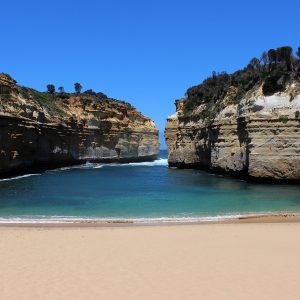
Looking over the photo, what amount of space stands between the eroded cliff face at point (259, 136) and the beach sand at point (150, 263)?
1512 centimetres

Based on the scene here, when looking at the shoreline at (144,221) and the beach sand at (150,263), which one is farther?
the shoreline at (144,221)

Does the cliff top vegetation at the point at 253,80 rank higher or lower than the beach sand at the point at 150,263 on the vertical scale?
higher

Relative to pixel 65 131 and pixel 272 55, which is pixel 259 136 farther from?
pixel 65 131

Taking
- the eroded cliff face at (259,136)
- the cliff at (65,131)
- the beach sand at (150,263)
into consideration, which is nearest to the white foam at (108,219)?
the beach sand at (150,263)

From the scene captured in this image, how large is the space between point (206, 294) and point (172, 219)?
858 cm

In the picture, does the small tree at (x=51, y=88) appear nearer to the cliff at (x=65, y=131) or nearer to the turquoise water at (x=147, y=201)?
the cliff at (x=65, y=131)

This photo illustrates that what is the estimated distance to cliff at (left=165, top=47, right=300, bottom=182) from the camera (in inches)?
1118

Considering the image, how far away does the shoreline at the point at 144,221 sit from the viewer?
15.1 m

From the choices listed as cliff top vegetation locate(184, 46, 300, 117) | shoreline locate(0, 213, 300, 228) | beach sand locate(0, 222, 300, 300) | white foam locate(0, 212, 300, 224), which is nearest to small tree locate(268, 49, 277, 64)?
cliff top vegetation locate(184, 46, 300, 117)

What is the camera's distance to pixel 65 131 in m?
56.7

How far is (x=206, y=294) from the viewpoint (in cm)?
757

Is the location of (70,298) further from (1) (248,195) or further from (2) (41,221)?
(1) (248,195)

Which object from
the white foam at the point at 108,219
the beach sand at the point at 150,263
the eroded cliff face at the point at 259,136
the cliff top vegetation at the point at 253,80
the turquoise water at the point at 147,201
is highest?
the cliff top vegetation at the point at 253,80

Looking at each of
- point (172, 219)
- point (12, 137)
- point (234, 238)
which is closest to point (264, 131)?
point (172, 219)
